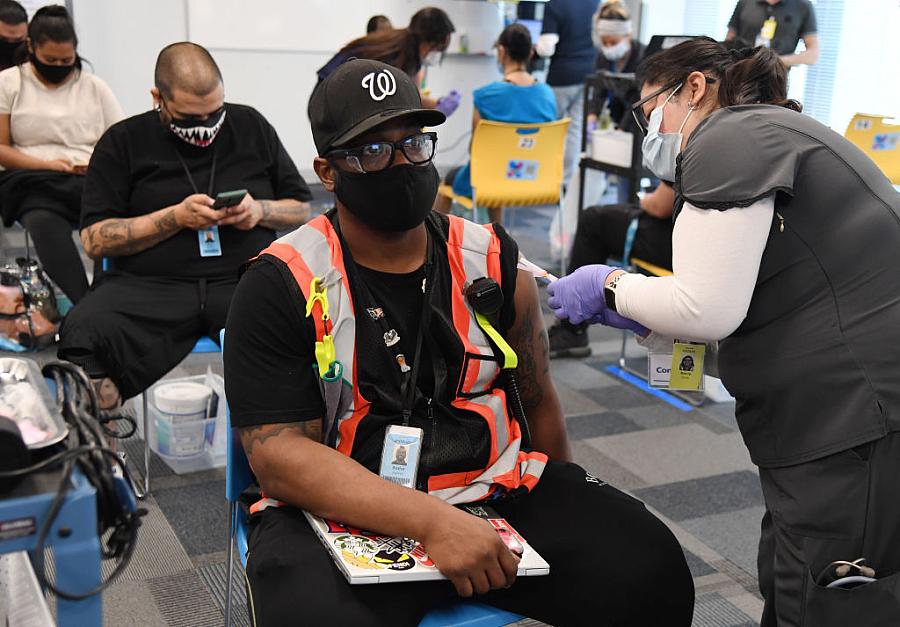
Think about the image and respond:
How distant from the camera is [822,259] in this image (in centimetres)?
131

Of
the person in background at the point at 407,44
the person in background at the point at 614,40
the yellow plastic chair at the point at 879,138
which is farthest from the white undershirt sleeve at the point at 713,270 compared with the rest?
the person in background at the point at 614,40

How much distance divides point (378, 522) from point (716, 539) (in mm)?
1414

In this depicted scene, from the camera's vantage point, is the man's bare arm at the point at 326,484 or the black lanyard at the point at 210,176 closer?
the man's bare arm at the point at 326,484

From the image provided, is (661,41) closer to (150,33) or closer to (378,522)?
(378,522)

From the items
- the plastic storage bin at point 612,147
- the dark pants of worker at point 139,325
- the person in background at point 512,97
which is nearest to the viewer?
the dark pants of worker at point 139,325

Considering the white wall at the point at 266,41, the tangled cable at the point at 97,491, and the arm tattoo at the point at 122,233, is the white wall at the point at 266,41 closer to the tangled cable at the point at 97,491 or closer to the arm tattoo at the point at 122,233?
the arm tattoo at the point at 122,233

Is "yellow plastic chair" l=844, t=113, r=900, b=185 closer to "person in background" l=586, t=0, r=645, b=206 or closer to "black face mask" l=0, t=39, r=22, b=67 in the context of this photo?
"person in background" l=586, t=0, r=645, b=206

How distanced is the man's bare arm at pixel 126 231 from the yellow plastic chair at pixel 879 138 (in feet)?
11.0

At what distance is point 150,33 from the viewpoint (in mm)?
6176

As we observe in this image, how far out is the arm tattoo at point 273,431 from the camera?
1.42 metres

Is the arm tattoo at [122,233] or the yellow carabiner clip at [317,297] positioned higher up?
the yellow carabiner clip at [317,297]

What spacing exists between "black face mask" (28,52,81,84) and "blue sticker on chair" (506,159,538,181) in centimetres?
197

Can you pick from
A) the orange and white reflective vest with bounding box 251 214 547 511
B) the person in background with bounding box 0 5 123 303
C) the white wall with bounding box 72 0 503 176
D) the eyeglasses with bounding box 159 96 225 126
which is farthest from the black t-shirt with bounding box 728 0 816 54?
the orange and white reflective vest with bounding box 251 214 547 511

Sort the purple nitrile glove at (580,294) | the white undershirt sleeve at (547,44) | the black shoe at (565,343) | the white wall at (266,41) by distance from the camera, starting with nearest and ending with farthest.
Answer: the purple nitrile glove at (580,294) → the black shoe at (565,343) → the white undershirt sleeve at (547,44) → the white wall at (266,41)
